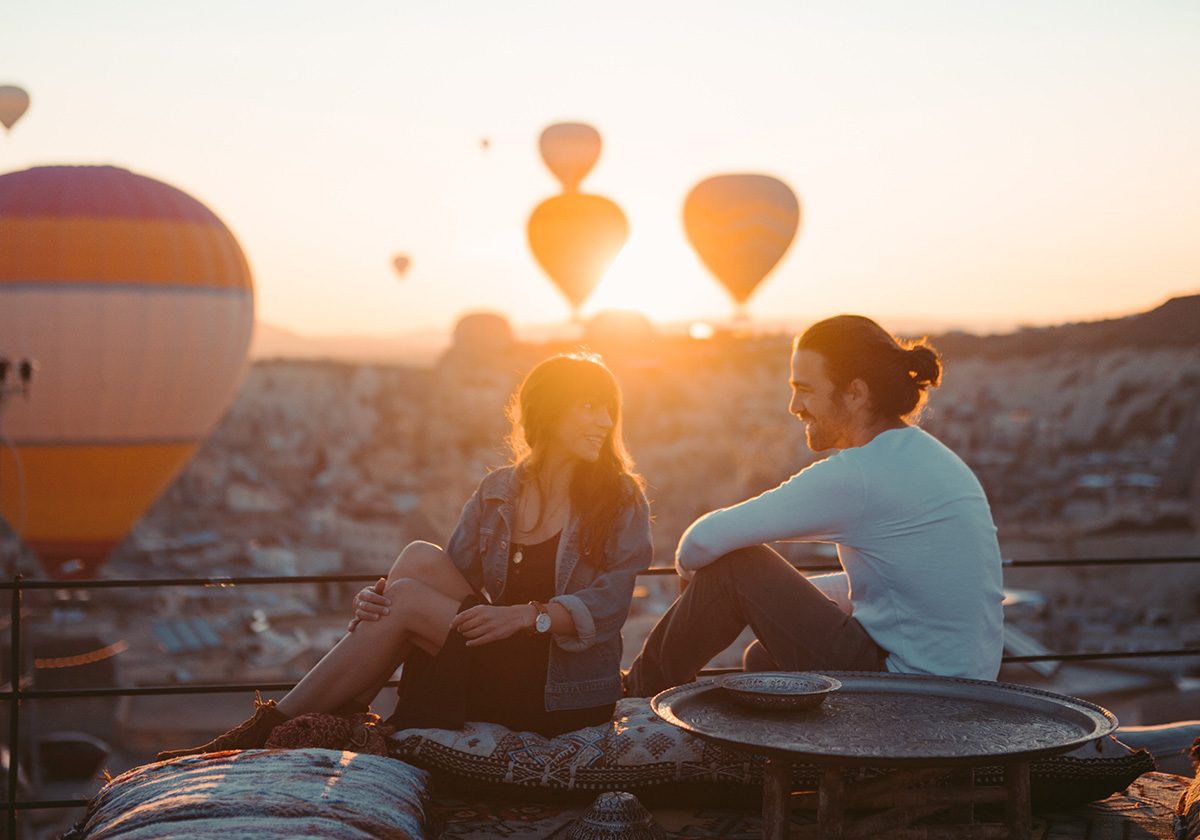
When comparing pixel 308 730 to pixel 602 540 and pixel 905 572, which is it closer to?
pixel 602 540

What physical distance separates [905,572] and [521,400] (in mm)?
1129

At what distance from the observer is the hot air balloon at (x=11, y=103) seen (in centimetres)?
2006

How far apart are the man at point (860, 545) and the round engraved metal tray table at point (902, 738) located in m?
0.30

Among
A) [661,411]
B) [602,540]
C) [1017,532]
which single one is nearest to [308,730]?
[602,540]

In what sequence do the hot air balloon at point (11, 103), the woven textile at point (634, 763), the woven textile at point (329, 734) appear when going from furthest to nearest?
the hot air balloon at point (11, 103) → the woven textile at point (634, 763) → the woven textile at point (329, 734)

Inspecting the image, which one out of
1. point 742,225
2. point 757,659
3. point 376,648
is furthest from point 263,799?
point 742,225

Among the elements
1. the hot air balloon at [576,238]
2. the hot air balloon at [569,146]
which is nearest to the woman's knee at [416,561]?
the hot air balloon at [569,146]

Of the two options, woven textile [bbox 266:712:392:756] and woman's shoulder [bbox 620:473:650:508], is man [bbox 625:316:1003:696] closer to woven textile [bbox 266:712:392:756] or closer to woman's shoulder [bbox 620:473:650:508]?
woman's shoulder [bbox 620:473:650:508]

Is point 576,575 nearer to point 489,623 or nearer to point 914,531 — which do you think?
point 489,623

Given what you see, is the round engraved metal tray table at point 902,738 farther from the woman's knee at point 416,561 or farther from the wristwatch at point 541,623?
the woman's knee at point 416,561

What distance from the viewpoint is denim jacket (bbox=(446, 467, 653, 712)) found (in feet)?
9.88

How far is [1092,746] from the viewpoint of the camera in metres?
2.92

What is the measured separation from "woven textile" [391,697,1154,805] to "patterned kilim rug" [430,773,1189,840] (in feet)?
0.18

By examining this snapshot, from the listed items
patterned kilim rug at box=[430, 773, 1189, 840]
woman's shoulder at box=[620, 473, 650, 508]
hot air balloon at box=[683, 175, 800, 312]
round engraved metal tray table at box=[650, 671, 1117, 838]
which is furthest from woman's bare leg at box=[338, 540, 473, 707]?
hot air balloon at box=[683, 175, 800, 312]
